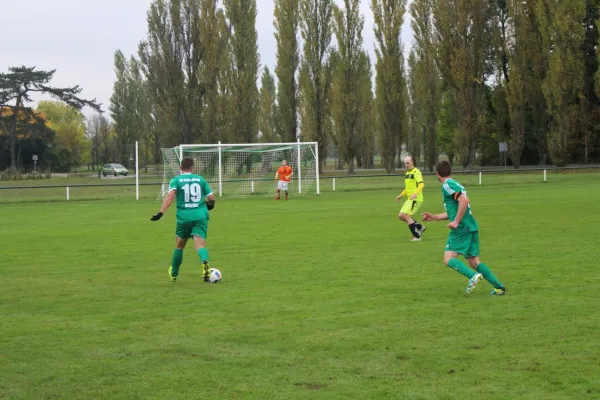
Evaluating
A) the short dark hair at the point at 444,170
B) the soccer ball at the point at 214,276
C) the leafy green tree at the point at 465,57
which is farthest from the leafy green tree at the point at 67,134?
the short dark hair at the point at 444,170

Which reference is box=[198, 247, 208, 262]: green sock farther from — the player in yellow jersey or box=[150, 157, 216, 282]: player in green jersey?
the player in yellow jersey

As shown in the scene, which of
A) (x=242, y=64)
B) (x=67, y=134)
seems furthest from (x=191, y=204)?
(x=67, y=134)

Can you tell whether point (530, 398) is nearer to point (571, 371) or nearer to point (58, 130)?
point (571, 371)

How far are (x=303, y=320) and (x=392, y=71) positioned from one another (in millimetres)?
55408

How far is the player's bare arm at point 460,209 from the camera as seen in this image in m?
10.0

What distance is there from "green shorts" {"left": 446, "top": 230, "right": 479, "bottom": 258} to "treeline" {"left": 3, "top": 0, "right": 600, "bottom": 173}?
49871 mm

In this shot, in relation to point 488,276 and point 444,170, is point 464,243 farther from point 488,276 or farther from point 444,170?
point 444,170

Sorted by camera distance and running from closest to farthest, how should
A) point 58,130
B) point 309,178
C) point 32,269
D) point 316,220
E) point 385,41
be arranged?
point 32,269 → point 316,220 → point 309,178 → point 385,41 → point 58,130

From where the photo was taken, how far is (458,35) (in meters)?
58.7

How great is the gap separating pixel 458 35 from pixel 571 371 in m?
54.7

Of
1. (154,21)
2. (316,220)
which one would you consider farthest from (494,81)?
(316,220)

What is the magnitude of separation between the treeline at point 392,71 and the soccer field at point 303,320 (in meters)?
41.9

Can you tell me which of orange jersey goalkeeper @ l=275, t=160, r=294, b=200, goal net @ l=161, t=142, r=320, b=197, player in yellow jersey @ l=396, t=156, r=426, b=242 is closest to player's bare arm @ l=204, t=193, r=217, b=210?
player in yellow jersey @ l=396, t=156, r=426, b=242

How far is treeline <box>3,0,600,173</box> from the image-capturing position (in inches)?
2301
